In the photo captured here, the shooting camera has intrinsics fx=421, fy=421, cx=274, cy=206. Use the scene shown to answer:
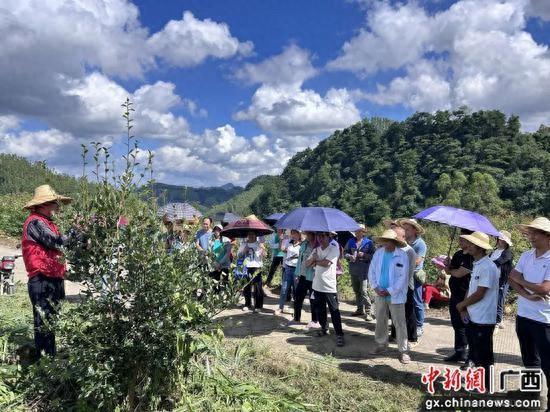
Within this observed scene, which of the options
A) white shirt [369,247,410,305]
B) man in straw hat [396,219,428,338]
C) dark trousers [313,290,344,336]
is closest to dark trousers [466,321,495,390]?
white shirt [369,247,410,305]

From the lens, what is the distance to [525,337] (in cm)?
384

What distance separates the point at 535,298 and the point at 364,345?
→ 2730 millimetres

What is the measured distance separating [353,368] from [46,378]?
10.9 ft

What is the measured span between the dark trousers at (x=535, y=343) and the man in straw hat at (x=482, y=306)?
1.13 feet

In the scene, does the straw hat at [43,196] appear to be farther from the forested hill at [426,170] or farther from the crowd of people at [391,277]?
the forested hill at [426,170]

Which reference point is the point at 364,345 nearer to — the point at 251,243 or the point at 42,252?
the point at 251,243

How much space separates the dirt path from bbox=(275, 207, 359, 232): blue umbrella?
1.60 metres

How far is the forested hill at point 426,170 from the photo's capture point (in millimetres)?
41094

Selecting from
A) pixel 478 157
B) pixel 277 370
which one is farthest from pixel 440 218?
pixel 478 157

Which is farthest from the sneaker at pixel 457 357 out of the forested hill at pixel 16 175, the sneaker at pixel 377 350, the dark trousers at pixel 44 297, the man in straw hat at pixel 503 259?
the forested hill at pixel 16 175

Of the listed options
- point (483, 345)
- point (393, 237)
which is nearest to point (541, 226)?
point (483, 345)

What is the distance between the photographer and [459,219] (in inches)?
216

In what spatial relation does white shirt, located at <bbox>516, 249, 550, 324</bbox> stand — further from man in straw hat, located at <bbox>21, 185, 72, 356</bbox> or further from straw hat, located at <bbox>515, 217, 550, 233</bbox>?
man in straw hat, located at <bbox>21, 185, 72, 356</bbox>

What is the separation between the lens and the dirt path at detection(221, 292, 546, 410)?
5.03 metres
